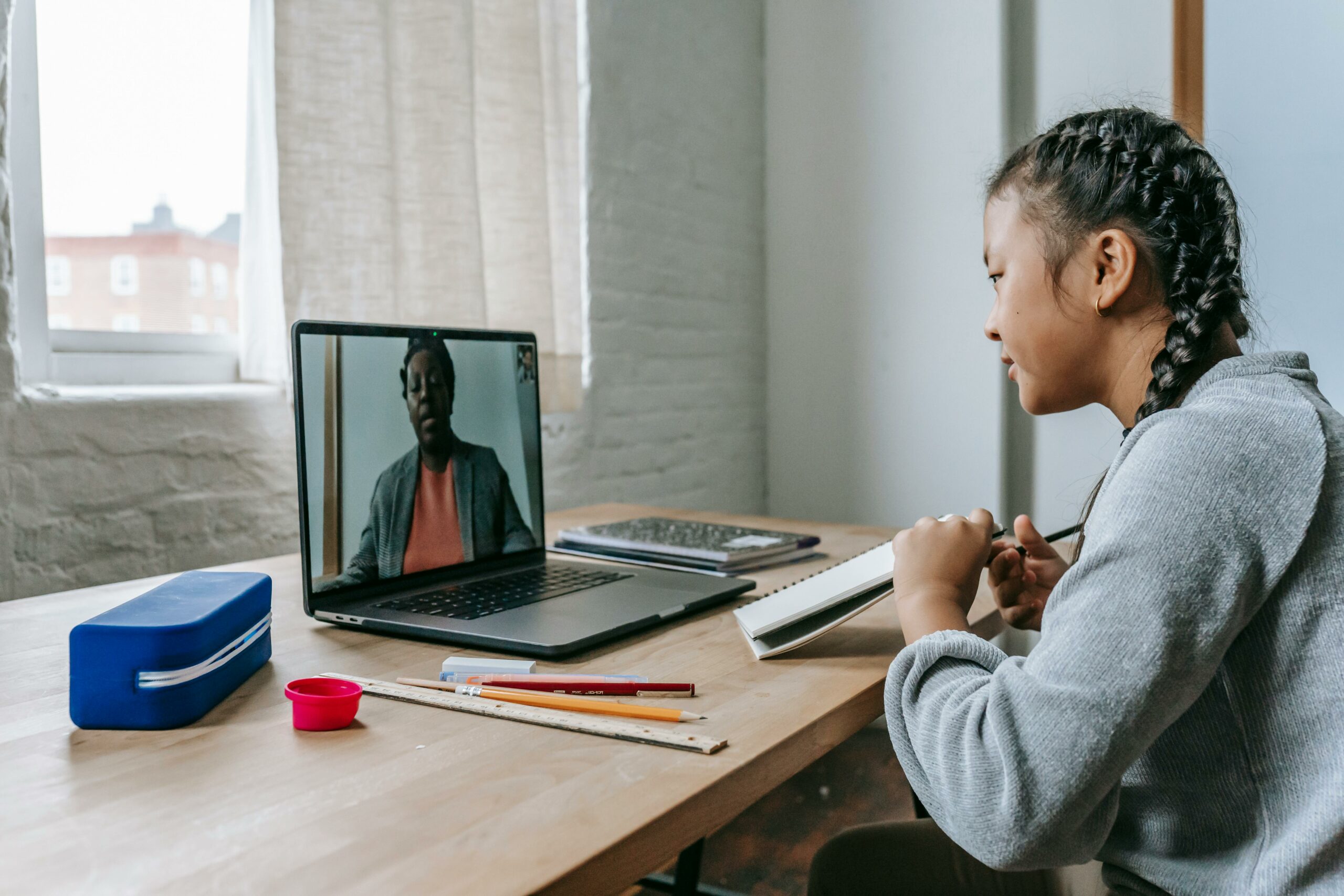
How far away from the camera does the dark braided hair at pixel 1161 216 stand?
2.30 ft

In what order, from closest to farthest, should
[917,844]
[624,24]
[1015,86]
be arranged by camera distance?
[917,844] → [624,24] → [1015,86]

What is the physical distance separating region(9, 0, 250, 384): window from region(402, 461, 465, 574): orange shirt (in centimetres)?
62

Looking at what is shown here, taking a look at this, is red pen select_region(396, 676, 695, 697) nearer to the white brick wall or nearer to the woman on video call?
the woman on video call

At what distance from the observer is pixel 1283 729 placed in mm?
569

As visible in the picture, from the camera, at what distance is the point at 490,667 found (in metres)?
0.73

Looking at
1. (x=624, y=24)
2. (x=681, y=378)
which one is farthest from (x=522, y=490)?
(x=624, y=24)

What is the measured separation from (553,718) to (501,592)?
34 cm

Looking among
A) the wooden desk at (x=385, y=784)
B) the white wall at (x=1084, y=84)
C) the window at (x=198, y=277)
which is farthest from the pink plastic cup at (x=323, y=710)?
the white wall at (x=1084, y=84)

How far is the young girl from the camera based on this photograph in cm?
54

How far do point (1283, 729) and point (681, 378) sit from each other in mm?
1853

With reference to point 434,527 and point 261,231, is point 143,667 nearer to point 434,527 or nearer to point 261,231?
point 434,527

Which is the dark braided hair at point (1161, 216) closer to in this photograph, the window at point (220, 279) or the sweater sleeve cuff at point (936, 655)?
the sweater sleeve cuff at point (936, 655)

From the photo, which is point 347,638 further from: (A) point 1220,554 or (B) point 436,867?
(A) point 1220,554

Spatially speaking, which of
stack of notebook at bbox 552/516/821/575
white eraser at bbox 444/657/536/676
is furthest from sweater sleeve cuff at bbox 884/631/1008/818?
stack of notebook at bbox 552/516/821/575
